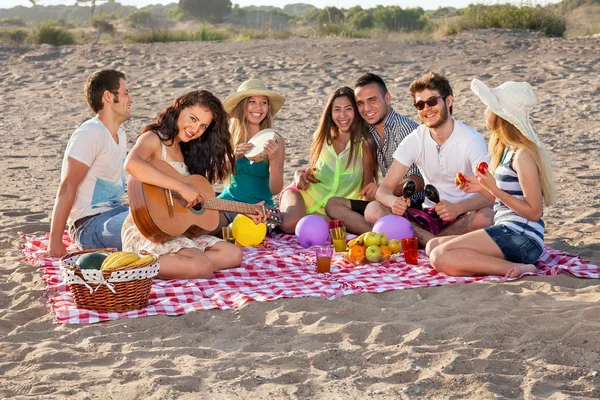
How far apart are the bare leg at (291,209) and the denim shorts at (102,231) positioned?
1.41 meters

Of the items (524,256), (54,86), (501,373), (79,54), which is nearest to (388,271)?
(524,256)

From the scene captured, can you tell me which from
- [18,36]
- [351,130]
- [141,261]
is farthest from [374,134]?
[18,36]

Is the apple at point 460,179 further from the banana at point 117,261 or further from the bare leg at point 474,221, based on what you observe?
the banana at point 117,261

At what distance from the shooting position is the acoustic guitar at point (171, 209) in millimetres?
5098

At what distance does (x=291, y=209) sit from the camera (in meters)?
6.70

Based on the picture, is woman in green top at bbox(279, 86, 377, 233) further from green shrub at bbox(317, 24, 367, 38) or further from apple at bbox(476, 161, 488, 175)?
green shrub at bbox(317, 24, 367, 38)

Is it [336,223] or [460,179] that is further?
[336,223]

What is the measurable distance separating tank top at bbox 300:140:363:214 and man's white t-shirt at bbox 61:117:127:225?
1.65m

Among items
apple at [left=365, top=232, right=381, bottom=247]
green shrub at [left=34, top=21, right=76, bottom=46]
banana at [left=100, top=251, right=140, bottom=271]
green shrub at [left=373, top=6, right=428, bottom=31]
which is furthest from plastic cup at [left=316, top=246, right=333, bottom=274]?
green shrub at [left=373, top=6, right=428, bottom=31]

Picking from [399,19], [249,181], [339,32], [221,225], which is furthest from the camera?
[399,19]

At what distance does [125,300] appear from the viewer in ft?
15.1

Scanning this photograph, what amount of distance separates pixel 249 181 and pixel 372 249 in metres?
1.44

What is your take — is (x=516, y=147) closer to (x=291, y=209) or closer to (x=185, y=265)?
(x=291, y=209)

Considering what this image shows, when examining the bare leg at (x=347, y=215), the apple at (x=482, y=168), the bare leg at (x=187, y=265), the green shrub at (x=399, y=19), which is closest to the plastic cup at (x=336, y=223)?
the bare leg at (x=347, y=215)
